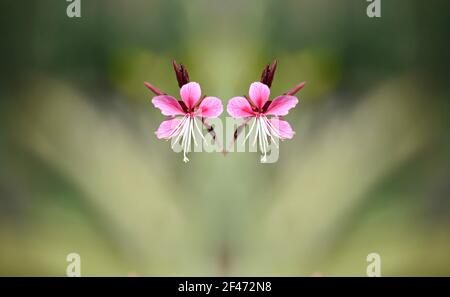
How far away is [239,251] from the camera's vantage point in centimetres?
107

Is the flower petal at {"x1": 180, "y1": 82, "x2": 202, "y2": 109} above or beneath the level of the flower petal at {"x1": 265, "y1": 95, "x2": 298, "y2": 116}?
above

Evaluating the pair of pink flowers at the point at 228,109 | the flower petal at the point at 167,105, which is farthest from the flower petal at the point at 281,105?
the flower petal at the point at 167,105

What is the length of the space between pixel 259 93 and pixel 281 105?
0.06m

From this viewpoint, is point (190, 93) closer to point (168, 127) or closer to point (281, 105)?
point (168, 127)

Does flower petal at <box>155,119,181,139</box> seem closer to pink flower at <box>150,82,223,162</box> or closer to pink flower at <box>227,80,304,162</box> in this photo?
pink flower at <box>150,82,223,162</box>

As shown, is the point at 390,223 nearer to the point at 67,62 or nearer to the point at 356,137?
the point at 356,137

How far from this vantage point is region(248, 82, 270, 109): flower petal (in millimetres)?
1026

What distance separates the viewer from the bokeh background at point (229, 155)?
105cm

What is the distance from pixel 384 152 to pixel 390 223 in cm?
18

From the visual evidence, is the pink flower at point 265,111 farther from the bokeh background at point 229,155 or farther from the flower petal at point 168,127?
the flower petal at point 168,127

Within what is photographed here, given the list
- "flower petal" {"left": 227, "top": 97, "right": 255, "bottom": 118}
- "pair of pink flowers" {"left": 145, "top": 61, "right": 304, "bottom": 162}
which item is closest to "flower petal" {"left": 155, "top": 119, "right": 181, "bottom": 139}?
"pair of pink flowers" {"left": 145, "top": 61, "right": 304, "bottom": 162}

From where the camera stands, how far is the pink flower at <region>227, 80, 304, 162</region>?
1.04 m

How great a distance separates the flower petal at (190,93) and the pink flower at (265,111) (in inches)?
3.3

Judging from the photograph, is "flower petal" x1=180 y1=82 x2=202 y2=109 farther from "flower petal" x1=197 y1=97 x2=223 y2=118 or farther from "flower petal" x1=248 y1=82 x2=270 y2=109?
"flower petal" x1=248 y1=82 x2=270 y2=109
